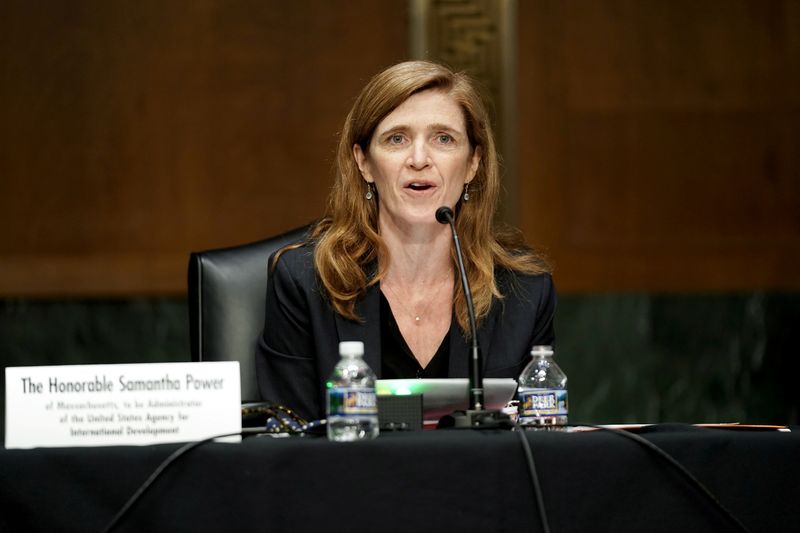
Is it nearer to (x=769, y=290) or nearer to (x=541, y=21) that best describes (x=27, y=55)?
(x=541, y=21)

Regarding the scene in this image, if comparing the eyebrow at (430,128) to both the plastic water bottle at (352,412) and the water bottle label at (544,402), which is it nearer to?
the water bottle label at (544,402)

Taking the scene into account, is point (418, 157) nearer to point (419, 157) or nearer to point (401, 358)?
point (419, 157)

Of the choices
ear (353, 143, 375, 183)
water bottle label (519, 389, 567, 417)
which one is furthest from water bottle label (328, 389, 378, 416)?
ear (353, 143, 375, 183)

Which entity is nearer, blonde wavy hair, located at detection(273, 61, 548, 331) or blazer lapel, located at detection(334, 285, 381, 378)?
blazer lapel, located at detection(334, 285, 381, 378)

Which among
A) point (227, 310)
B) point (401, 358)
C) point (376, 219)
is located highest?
point (376, 219)

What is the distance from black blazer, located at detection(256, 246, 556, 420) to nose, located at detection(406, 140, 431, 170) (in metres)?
0.29

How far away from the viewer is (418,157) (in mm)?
2594

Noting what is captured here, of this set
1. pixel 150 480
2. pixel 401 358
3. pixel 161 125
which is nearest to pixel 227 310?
pixel 401 358

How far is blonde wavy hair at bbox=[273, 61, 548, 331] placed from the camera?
2574 millimetres

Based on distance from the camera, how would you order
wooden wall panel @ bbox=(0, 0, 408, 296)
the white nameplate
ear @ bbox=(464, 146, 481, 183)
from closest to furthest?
1. the white nameplate
2. ear @ bbox=(464, 146, 481, 183)
3. wooden wall panel @ bbox=(0, 0, 408, 296)

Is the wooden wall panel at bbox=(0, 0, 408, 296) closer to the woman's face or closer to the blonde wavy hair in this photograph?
the blonde wavy hair

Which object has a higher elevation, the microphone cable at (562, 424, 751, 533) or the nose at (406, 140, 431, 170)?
the nose at (406, 140, 431, 170)

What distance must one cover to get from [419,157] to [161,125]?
1965mm

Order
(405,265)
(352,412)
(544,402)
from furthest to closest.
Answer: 1. (405,265)
2. (544,402)
3. (352,412)
